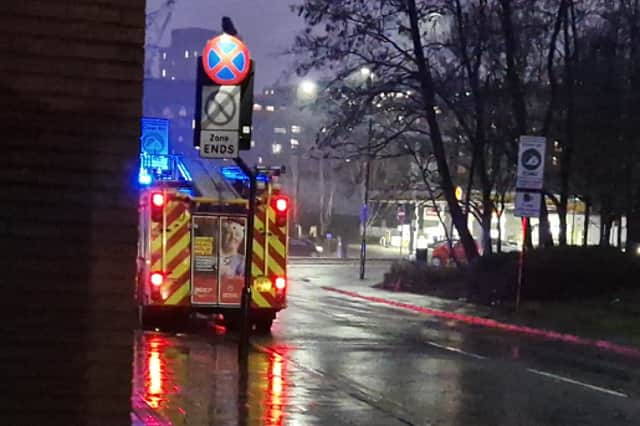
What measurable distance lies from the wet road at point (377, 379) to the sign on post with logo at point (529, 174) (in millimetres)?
3156

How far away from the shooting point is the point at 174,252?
56.7 ft

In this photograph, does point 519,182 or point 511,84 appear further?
point 511,84

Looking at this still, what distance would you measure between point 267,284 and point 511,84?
1388cm

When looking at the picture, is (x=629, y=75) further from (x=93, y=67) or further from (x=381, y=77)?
(x=93, y=67)

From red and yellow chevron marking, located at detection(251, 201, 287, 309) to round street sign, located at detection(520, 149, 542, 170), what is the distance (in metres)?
7.03

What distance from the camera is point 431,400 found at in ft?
38.1

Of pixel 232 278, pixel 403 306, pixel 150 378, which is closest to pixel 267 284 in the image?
pixel 232 278

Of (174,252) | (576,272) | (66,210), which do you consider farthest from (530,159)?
(66,210)

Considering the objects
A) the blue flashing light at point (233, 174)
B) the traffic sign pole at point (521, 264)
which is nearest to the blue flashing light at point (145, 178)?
the blue flashing light at point (233, 174)

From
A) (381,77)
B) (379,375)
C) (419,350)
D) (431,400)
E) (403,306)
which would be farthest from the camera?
(381,77)

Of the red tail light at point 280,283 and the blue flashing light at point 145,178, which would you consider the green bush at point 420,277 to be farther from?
the blue flashing light at point 145,178

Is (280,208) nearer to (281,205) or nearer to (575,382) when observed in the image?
(281,205)

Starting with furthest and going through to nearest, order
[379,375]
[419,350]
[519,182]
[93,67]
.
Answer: [519,182] < [419,350] < [379,375] < [93,67]

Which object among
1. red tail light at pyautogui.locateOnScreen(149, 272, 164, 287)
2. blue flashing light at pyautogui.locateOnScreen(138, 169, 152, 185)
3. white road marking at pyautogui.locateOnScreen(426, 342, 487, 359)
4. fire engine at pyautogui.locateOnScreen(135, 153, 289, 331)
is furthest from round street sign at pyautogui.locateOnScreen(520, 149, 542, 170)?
red tail light at pyautogui.locateOnScreen(149, 272, 164, 287)
